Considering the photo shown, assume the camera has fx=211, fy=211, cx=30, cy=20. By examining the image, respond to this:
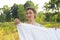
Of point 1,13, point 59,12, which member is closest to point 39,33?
point 1,13

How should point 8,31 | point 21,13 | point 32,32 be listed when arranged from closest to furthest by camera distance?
point 32,32
point 8,31
point 21,13

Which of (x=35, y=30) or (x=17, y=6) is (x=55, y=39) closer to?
(x=35, y=30)

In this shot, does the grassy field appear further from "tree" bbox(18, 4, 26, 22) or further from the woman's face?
the woman's face

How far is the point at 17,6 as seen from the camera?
14.6 feet

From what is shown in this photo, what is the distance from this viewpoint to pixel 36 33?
1431 mm

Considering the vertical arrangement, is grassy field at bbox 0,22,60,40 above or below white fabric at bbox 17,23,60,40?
below

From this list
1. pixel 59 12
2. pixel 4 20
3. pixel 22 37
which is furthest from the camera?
pixel 59 12

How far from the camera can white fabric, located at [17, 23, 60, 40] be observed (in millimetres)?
1407

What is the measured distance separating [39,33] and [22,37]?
119 millimetres

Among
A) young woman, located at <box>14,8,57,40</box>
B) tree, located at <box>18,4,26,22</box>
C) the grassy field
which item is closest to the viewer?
young woman, located at <box>14,8,57,40</box>

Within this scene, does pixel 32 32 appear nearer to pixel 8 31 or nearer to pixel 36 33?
pixel 36 33

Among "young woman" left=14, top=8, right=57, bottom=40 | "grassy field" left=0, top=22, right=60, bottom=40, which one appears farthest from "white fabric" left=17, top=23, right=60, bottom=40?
"grassy field" left=0, top=22, right=60, bottom=40

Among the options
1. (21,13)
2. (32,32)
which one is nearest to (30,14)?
(32,32)

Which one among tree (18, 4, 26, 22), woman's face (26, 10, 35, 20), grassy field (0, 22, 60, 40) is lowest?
grassy field (0, 22, 60, 40)
